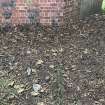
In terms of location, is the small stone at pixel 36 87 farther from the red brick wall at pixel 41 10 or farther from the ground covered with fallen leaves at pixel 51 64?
the red brick wall at pixel 41 10

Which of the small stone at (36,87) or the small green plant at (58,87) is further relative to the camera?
the small stone at (36,87)

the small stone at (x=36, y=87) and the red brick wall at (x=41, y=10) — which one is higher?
the red brick wall at (x=41, y=10)

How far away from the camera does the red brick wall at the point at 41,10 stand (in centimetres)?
768

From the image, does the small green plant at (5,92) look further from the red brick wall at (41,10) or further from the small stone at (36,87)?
the red brick wall at (41,10)

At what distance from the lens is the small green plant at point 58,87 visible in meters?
5.20

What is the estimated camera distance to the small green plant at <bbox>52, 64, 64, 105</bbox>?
520 centimetres

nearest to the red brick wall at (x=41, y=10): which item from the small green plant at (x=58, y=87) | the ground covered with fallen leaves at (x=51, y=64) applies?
the ground covered with fallen leaves at (x=51, y=64)

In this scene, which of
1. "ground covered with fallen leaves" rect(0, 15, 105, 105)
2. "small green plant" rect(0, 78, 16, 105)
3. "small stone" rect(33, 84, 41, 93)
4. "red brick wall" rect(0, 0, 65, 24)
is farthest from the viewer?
"red brick wall" rect(0, 0, 65, 24)

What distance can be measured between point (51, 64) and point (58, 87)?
719 millimetres

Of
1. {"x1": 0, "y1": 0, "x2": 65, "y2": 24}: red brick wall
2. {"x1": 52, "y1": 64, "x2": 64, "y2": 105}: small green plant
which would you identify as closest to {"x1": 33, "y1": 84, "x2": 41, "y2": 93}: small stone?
{"x1": 52, "y1": 64, "x2": 64, "y2": 105}: small green plant

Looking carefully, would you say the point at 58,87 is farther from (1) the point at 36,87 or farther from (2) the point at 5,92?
(2) the point at 5,92

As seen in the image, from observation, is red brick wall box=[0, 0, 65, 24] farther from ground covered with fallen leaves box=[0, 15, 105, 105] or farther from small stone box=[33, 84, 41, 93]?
small stone box=[33, 84, 41, 93]

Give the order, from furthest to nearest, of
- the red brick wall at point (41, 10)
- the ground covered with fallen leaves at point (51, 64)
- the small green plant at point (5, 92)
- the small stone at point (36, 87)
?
the red brick wall at point (41, 10) < the small stone at point (36, 87) < the ground covered with fallen leaves at point (51, 64) < the small green plant at point (5, 92)

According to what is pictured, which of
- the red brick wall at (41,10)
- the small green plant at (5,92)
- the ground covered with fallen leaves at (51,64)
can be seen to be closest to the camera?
the small green plant at (5,92)
